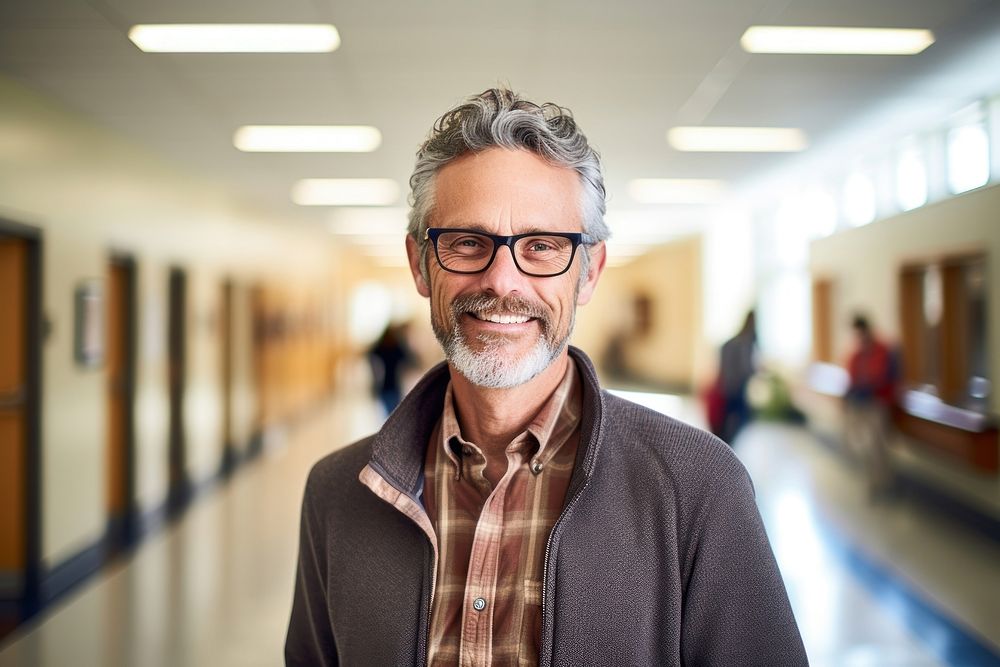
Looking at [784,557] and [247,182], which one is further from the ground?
[247,182]

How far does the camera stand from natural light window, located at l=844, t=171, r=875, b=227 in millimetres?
7379

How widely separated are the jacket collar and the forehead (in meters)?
0.26

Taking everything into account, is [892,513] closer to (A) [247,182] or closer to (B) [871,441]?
(B) [871,441]

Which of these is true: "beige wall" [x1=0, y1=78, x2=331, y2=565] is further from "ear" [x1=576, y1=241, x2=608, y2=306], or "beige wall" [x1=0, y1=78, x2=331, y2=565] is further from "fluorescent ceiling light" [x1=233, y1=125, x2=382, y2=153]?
"ear" [x1=576, y1=241, x2=608, y2=306]

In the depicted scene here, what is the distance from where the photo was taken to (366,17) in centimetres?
343

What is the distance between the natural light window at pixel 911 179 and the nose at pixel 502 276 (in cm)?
593

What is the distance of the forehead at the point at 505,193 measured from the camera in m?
1.14

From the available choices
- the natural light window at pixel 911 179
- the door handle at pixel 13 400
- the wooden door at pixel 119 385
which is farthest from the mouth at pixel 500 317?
the natural light window at pixel 911 179

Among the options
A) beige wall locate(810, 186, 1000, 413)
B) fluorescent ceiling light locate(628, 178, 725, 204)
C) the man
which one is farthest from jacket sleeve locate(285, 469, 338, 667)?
fluorescent ceiling light locate(628, 178, 725, 204)

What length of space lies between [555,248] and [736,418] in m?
5.65

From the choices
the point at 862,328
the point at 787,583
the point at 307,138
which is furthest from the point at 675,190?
the point at 787,583

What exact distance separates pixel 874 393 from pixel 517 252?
6.15 meters

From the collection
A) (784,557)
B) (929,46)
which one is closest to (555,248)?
(929,46)

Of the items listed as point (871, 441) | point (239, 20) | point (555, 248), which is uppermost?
point (239, 20)
